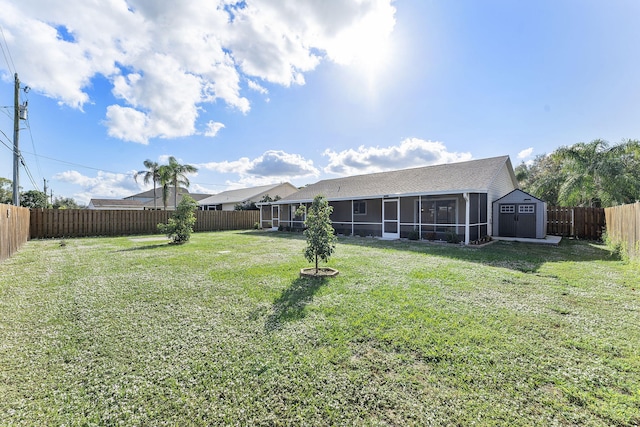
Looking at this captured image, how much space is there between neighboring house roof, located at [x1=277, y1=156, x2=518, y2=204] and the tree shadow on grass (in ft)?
29.7

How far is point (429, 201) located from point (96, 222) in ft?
65.1

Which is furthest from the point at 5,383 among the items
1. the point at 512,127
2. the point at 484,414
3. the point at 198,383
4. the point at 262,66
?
the point at 512,127

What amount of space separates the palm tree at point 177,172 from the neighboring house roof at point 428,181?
13342mm

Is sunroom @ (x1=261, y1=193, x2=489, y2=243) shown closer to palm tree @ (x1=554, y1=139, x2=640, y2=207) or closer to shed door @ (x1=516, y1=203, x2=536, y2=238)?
shed door @ (x1=516, y1=203, x2=536, y2=238)

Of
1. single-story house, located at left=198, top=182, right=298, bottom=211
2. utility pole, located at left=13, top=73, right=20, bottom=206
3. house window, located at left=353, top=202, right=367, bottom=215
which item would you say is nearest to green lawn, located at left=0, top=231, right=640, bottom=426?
house window, located at left=353, top=202, right=367, bottom=215

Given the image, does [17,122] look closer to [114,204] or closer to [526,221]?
[526,221]

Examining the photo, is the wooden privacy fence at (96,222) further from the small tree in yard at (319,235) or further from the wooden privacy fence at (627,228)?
the wooden privacy fence at (627,228)

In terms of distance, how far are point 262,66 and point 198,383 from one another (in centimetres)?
1239

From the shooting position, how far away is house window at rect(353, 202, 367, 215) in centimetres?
1742

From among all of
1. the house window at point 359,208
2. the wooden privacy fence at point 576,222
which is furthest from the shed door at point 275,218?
the wooden privacy fence at point 576,222

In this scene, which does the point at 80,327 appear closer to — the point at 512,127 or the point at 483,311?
the point at 483,311

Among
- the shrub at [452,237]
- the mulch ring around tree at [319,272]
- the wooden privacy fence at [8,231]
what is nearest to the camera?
the mulch ring around tree at [319,272]

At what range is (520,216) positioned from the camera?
1323cm

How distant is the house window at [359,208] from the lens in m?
17.4
